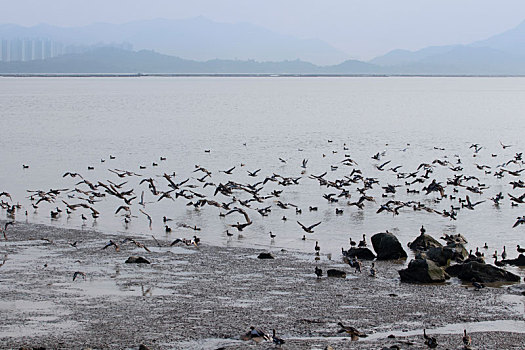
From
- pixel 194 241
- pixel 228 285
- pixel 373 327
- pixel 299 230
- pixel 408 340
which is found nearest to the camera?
pixel 408 340

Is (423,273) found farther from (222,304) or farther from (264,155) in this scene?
(264,155)

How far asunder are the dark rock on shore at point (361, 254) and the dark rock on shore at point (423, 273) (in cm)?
288

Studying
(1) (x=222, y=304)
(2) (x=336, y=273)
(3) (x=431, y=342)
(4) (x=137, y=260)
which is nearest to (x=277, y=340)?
(3) (x=431, y=342)

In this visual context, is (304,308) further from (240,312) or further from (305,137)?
(305,137)

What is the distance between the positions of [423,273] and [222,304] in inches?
229

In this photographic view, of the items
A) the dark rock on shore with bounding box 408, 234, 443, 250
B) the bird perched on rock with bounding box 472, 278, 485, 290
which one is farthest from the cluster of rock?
the dark rock on shore with bounding box 408, 234, 443, 250

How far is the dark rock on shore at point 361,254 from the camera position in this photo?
2500 centimetres

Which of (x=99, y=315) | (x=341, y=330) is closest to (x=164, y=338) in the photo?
(x=99, y=315)

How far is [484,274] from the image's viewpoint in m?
21.6

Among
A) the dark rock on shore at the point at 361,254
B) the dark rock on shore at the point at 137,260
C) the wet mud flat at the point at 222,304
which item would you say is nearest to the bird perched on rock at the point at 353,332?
the wet mud flat at the point at 222,304

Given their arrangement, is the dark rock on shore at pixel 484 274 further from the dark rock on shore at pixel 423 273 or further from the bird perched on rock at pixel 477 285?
the dark rock on shore at pixel 423 273

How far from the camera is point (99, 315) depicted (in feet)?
60.4

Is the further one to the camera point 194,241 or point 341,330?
point 194,241

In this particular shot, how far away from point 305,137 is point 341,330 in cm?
6063
